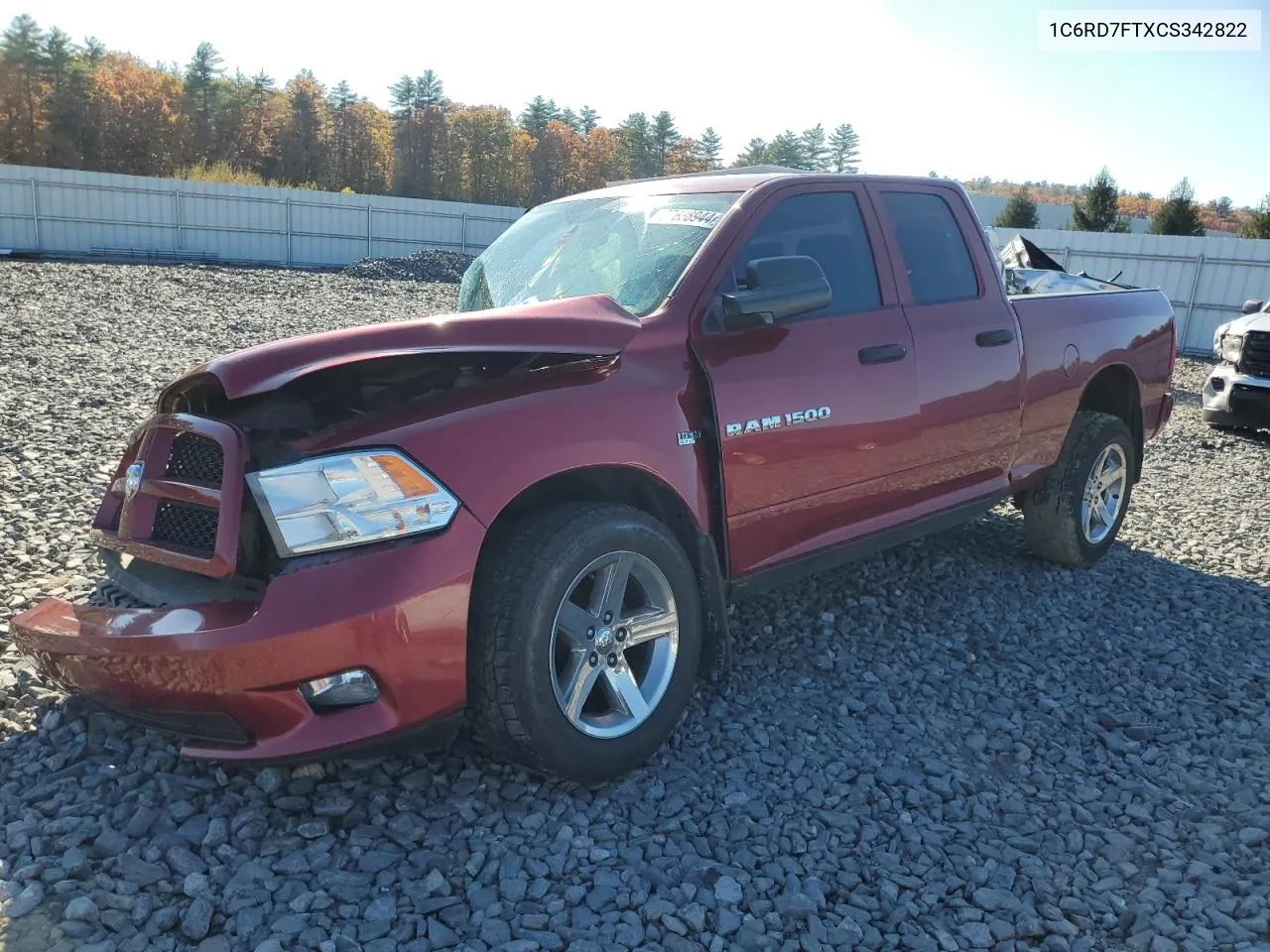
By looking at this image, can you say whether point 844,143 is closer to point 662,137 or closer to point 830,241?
point 662,137

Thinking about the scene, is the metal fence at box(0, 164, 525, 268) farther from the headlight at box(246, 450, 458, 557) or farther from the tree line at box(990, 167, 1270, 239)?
the headlight at box(246, 450, 458, 557)

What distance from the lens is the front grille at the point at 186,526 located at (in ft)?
8.98

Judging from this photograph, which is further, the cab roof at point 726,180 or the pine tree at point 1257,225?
the pine tree at point 1257,225

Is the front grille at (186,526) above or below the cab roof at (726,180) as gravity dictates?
below

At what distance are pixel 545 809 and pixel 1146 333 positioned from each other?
15.0 feet

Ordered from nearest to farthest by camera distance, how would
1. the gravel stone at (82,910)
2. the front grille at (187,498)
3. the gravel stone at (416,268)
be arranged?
the gravel stone at (82,910) < the front grille at (187,498) < the gravel stone at (416,268)

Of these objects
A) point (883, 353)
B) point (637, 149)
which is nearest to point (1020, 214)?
point (883, 353)

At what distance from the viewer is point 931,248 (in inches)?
171

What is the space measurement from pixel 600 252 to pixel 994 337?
1.95 m

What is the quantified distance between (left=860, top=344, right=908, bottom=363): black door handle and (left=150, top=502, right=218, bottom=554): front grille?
2.42 metres

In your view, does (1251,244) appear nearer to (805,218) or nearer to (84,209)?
(805,218)

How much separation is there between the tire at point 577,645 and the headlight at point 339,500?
13.9 inches

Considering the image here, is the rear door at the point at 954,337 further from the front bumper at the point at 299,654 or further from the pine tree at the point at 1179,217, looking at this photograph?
the pine tree at the point at 1179,217

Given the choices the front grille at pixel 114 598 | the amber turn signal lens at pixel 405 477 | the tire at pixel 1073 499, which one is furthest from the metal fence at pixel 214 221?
the amber turn signal lens at pixel 405 477
